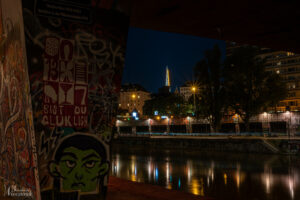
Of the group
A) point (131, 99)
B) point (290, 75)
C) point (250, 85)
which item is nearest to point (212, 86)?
point (250, 85)

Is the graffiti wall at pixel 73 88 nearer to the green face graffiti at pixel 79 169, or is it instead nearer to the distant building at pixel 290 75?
the green face graffiti at pixel 79 169

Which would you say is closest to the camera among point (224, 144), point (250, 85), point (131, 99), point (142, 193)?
point (142, 193)

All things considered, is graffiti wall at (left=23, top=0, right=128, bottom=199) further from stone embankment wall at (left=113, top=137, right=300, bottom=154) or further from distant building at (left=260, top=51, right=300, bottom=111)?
distant building at (left=260, top=51, right=300, bottom=111)

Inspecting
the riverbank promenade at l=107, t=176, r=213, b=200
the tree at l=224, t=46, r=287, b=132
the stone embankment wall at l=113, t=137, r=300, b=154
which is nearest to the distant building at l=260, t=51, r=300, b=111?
the tree at l=224, t=46, r=287, b=132

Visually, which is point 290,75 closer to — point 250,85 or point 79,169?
point 250,85

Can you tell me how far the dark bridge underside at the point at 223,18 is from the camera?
8.23m

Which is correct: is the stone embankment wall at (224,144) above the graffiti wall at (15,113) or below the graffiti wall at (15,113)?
below

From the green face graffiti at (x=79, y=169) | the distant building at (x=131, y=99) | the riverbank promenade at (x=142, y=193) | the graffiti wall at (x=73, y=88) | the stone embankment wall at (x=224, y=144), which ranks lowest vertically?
the stone embankment wall at (x=224, y=144)

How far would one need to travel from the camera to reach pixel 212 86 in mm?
46781

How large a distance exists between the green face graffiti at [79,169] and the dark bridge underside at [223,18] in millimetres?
3983

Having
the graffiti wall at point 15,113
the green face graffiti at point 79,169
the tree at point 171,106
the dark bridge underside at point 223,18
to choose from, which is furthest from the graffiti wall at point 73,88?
the tree at point 171,106

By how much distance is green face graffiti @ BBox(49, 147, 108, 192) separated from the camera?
7.02 m

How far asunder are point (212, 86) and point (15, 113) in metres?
41.4

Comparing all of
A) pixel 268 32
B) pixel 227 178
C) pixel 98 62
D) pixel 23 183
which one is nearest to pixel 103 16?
pixel 98 62
